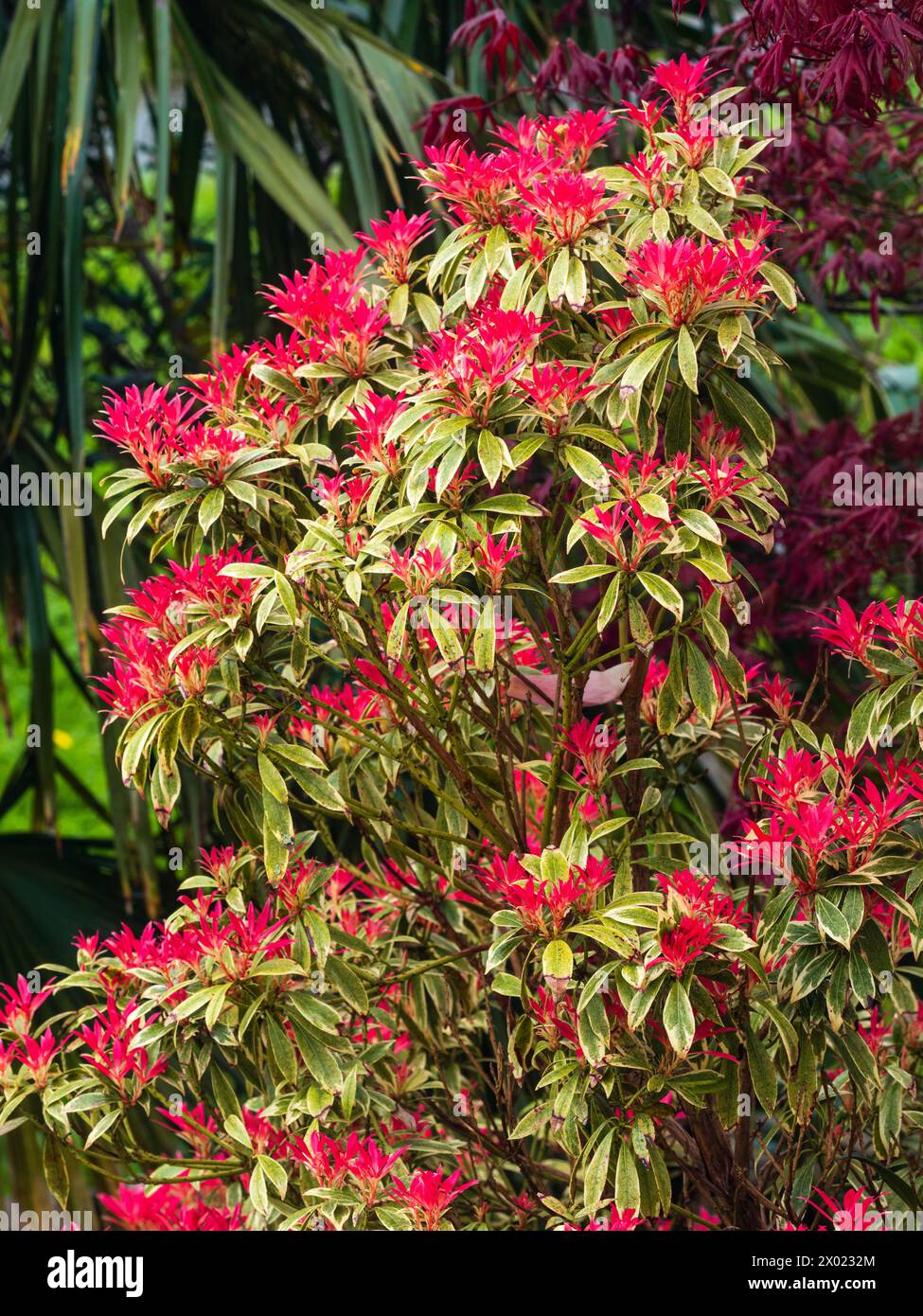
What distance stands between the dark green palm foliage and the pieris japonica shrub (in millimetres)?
737

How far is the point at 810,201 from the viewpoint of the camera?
2893mm

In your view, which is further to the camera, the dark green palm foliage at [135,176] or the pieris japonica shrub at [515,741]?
the dark green palm foliage at [135,176]

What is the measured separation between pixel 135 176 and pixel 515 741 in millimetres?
2127

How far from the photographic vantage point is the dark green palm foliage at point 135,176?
2885 mm

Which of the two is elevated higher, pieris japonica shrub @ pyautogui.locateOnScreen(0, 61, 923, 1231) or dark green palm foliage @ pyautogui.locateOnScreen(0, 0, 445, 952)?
dark green palm foliage @ pyautogui.locateOnScreen(0, 0, 445, 952)

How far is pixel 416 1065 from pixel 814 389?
2746mm

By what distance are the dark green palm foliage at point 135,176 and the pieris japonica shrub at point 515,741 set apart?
74cm

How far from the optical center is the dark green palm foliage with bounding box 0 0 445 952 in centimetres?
288

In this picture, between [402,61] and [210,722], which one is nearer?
[210,722]

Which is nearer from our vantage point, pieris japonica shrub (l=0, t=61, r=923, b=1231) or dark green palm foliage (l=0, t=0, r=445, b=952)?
pieris japonica shrub (l=0, t=61, r=923, b=1231)

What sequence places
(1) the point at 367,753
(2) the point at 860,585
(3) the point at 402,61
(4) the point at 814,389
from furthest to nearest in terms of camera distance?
(4) the point at 814,389, (3) the point at 402,61, (2) the point at 860,585, (1) the point at 367,753

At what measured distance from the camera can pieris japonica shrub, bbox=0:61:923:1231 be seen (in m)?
1.63
